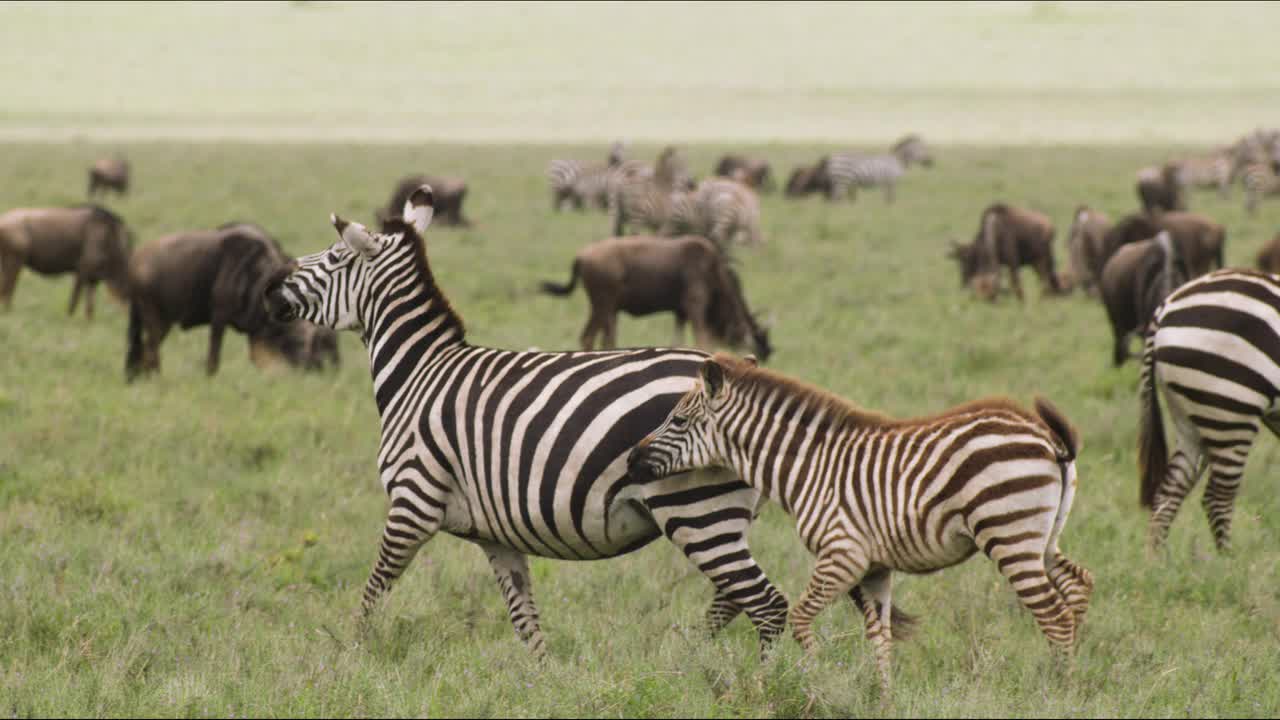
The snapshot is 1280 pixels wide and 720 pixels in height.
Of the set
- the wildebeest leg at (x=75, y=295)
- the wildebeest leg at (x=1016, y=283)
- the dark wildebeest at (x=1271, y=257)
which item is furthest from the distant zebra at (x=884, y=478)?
the wildebeest leg at (x=1016, y=283)

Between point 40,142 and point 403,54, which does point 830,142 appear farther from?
point 403,54

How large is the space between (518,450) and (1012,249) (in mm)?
14943

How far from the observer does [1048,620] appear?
4840 mm

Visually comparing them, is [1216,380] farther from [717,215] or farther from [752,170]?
[752,170]

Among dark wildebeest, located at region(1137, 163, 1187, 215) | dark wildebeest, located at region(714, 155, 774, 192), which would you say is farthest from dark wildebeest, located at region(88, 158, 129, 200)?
dark wildebeest, located at region(1137, 163, 1187, 215)

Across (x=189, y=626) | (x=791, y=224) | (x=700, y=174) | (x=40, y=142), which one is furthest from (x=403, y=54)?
(x=189, y=626)

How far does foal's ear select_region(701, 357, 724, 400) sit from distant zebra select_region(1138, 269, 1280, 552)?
137 inches

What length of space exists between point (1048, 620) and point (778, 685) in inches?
41.7

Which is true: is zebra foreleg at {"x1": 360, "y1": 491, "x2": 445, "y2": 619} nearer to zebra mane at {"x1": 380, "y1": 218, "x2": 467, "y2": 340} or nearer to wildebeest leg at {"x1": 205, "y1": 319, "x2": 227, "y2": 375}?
zebra mane at {"x1": 380, "y1": 218, "x2": 467, "y2": 340}

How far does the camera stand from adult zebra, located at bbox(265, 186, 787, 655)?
5164mm

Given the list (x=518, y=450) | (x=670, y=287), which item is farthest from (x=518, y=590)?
(x=670, y=287)

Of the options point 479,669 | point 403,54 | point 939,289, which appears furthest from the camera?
point 403,54

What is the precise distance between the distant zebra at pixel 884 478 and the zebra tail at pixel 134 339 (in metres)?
8.61

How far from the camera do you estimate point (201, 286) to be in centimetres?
1244
